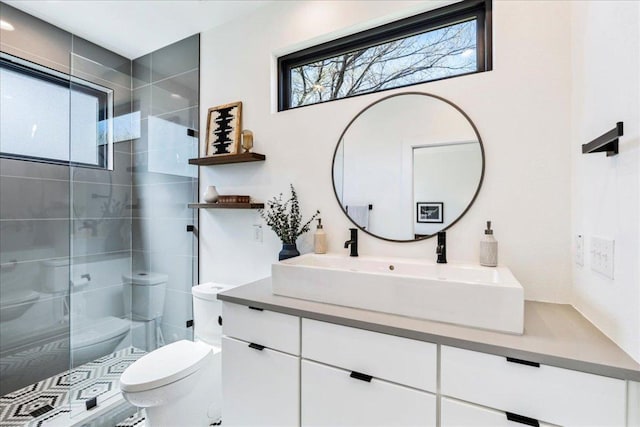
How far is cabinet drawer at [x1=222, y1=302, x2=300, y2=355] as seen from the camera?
125 centimetres

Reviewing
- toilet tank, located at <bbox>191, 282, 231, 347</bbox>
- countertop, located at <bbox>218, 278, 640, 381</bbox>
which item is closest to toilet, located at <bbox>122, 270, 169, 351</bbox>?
toilet tank, located at <bbox>191, 282, 231, 347</bbox>

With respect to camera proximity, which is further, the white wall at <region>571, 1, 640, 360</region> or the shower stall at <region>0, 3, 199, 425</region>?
the shower stall at <region>0, 3, 199, 425</region>

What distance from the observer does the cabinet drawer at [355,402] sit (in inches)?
39.7

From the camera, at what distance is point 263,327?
1.33 meters

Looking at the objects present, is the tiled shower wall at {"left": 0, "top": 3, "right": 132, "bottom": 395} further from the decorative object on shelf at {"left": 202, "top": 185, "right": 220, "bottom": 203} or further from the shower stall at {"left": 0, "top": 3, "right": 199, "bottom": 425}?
the decorative object on shelf at {"left": 202, "top": 185, "right": 220, "bottom": 203}

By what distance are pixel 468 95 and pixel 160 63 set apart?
8.15ft

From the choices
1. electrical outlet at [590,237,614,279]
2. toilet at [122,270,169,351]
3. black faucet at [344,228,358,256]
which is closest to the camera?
electrical outlet at [590,237,614,279]

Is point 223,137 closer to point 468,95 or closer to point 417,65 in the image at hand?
point 417,65

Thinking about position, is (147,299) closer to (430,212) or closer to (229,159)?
(229,159)

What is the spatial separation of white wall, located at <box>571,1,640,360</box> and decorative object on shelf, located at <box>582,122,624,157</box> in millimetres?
22

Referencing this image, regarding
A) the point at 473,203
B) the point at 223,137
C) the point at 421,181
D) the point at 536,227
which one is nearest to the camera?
the point at 536,227

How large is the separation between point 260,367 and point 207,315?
0.75 meters

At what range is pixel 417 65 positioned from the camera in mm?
1664

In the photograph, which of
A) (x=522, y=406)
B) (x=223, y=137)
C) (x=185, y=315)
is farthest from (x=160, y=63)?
(x=522, y=406)
